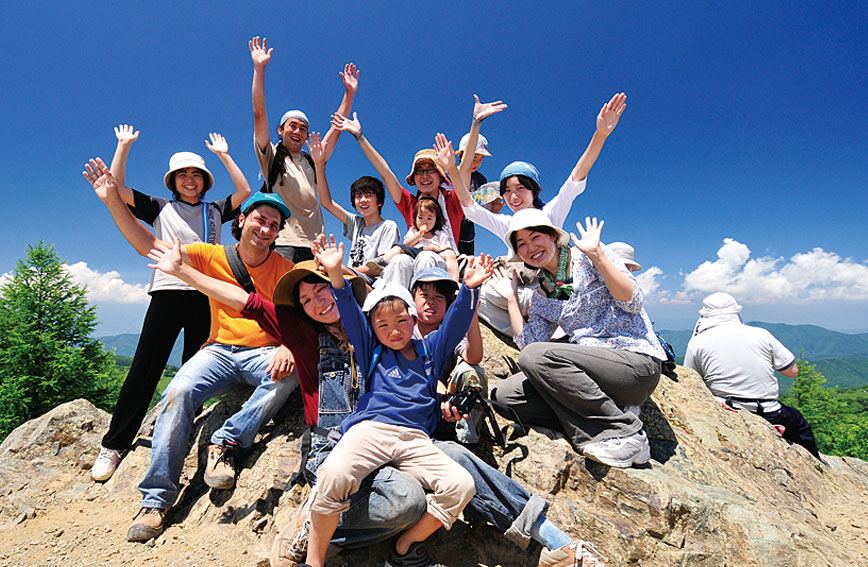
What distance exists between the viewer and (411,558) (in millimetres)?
3508

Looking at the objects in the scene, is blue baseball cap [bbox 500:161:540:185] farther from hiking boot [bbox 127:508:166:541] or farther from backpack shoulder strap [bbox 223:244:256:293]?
hiking boot [bbox 127:508:166:541]

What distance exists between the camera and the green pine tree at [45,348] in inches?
536

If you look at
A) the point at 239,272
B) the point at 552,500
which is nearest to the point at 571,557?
the point at 552,500

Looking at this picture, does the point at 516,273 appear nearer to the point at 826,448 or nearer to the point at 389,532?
the point at 389,532

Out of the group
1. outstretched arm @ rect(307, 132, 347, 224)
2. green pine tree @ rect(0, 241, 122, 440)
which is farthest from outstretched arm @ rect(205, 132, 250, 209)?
green pine tree @ rect(0, 241, 122, 440)

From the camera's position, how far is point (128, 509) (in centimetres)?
514

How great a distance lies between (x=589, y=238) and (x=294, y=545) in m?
4.02

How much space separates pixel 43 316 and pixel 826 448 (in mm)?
28562

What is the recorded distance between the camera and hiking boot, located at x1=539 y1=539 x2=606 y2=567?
10.9 feet

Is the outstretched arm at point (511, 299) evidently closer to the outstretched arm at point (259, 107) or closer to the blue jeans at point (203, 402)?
the blue jeans at point (203, 402)

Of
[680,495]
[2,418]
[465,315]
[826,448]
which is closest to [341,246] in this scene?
[465,315]

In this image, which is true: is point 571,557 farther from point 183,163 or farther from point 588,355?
point 183,163

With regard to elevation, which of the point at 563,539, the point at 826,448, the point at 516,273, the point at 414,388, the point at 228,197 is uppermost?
the point at 228,197

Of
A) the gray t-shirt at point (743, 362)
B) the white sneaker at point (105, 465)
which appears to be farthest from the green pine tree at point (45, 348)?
the gray t-shirt at point (743, 362)
